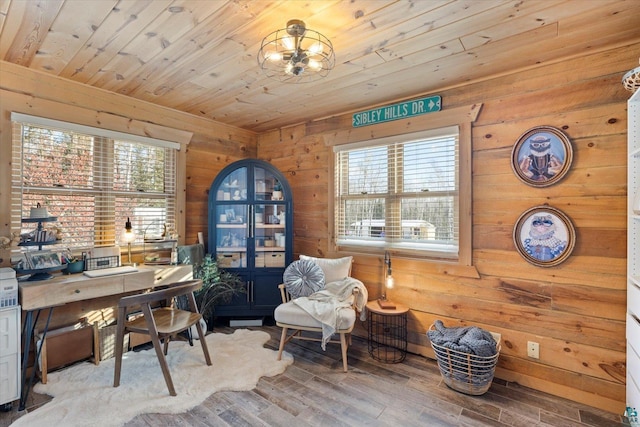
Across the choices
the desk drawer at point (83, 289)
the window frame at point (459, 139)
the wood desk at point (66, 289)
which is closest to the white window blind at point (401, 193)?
the window frame at point (459, 139)

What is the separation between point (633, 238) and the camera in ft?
6.35

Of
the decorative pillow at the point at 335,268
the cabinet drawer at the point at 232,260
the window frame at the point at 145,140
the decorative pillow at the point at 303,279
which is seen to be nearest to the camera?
the window frame at the point at 145,140

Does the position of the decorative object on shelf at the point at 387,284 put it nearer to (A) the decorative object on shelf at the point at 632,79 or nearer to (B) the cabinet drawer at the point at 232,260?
(B) the cabinet drawer at the point at 232,260

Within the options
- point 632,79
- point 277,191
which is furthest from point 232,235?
point 632,79

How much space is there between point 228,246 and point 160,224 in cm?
77

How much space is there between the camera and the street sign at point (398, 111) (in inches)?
114

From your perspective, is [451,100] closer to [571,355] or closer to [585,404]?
[571,355]

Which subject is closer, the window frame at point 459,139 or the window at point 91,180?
the window at point 91,180

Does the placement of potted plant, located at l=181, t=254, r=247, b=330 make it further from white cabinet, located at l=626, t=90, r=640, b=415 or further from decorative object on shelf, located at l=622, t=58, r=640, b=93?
decorative object on shelf, located at l=622, t=58, r=640, b=93

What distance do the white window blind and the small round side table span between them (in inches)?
25.3

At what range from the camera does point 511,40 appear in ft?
6.78

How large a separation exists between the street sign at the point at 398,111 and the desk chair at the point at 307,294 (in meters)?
1.47

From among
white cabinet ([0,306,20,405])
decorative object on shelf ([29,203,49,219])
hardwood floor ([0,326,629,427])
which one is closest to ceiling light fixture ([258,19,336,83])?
decorative object on shelf ([29,203,49,219])

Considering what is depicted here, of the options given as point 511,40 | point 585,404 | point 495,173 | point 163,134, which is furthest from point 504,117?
point 163,134
